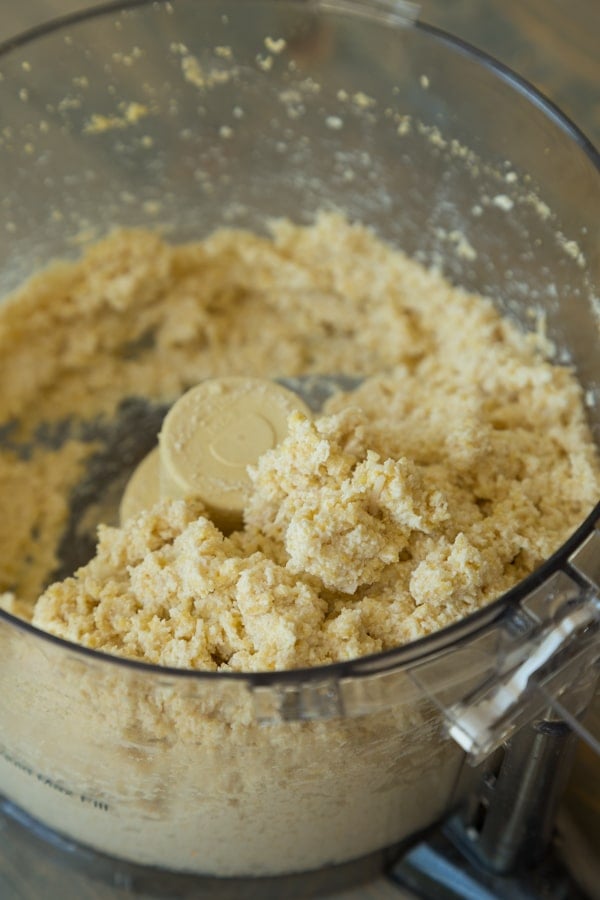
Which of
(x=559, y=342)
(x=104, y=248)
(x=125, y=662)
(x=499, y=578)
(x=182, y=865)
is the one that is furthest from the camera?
(x=104, y=248)

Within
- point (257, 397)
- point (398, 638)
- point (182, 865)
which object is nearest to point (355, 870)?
point (182, 865)

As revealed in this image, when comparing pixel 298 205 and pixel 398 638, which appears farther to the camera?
pixel 298 205

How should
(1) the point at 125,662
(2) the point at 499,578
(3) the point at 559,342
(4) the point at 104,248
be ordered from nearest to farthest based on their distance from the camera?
(1) the point at 125,662
(2) the point at 499,578
(3) the point at 559,342
(4) the point at 104,248

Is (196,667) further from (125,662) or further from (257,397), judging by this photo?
(257,397)

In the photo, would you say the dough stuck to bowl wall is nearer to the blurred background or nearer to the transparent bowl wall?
the transparent bowl wall

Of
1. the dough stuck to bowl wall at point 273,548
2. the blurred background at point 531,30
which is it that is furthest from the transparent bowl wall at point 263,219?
the blurred background at point 531,30

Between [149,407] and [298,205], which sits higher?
[298,205]

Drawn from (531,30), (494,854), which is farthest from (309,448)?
(531,30)
